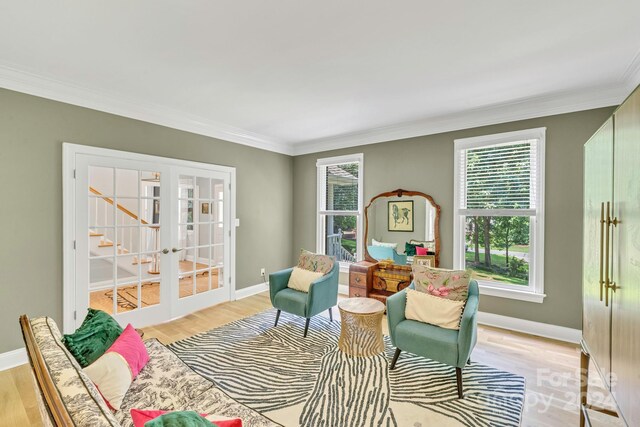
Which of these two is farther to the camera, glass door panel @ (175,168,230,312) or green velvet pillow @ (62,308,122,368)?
glass door panel @ (175,168,230,312)

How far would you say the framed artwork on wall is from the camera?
4.16 meters

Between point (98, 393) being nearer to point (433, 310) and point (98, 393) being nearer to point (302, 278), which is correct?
point (433, 310)

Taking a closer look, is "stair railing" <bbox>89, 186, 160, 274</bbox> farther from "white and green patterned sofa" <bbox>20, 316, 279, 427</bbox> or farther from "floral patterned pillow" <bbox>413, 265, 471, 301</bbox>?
"floral patterned pillow" <bbox>413, 265, 471, 301</bbox>

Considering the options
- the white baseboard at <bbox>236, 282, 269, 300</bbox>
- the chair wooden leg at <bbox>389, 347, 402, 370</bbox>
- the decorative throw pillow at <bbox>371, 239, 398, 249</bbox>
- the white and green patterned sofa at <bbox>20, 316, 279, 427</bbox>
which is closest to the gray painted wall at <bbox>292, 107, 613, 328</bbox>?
the decorative throw pillow at <bbox>371, 239, 398, 249</bbox>

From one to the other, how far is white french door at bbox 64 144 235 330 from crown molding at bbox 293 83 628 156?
7.32ft

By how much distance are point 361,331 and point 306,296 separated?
0.74 m

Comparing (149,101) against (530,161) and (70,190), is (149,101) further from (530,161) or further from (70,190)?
(530,161)

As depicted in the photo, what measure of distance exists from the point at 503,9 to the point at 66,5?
2.67 meters

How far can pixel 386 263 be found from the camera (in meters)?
4.07

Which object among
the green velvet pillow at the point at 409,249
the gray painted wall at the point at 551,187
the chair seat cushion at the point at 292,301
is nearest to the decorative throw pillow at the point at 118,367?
the chair seat cushion at the point at 292,301

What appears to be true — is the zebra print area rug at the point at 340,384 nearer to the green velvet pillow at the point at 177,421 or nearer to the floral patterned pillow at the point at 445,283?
the floral patterned pillow at the point at 445,283

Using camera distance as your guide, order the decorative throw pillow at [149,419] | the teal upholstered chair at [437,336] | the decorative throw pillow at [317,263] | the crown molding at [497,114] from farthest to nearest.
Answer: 1. the decorative throw pillow at [317,263]
2. the crown molding at [497,114]
3. the teal upholstered chair at [437,336]
4. the decorative throw pillow at [149,419]

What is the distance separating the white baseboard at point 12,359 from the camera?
2.57 m

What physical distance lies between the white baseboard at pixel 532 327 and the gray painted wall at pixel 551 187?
5 cm
